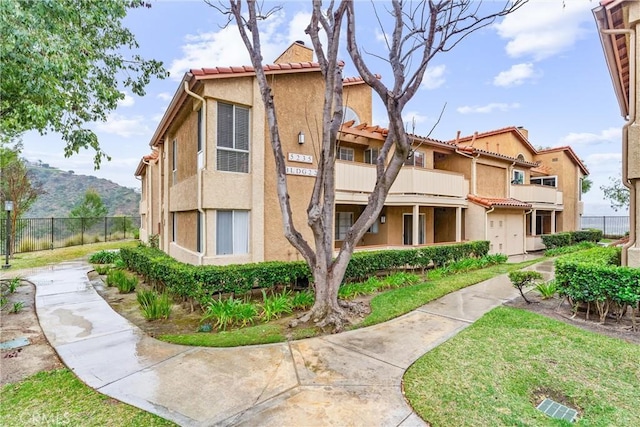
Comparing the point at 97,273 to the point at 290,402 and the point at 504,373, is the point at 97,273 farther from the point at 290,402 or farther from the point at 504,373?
the point at 504,373

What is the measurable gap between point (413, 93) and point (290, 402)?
6.11m

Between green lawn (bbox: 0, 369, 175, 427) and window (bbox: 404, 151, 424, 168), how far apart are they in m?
14.7

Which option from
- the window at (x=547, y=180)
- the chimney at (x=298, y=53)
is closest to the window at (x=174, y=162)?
the chimney at (x=298, y=53)

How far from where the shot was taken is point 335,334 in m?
6.37

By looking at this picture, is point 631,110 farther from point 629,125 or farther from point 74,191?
point 74,191

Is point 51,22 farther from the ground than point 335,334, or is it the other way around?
point 51,22

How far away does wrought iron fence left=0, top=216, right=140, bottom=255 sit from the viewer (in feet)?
A: 68.6

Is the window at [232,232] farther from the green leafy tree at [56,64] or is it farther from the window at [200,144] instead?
the green leafy tree at [56,64]

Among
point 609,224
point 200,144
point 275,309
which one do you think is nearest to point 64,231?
point 200,144

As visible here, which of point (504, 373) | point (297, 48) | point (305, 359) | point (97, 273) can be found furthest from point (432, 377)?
point (97, 273)

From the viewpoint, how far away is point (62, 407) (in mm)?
3926

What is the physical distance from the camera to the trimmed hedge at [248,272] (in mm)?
7965

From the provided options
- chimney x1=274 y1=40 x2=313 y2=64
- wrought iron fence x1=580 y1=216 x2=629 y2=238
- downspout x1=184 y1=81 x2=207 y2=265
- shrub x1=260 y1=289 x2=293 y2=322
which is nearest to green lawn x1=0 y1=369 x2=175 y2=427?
shrub x1=260 y1=289 x2=293 y2=322

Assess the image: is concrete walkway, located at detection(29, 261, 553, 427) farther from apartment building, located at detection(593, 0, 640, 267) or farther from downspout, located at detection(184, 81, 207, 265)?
apartment building, located at detection(593, 0, 640, 267)
